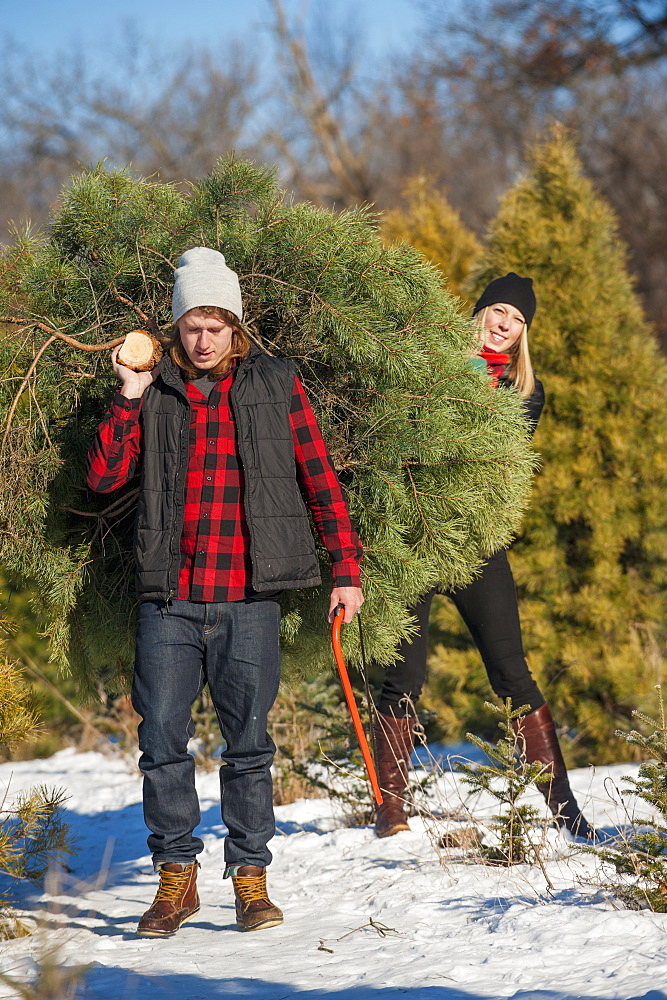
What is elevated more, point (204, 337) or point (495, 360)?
point (495, 360)

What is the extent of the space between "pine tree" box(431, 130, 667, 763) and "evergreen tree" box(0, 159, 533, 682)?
2.30m

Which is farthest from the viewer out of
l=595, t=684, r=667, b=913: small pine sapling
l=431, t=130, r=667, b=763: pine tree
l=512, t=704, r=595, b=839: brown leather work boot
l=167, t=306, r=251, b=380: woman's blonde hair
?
l=431, t=130, r=667, b=763: pine tree

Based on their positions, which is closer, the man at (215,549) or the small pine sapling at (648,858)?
the small pine sapling at (648,858)

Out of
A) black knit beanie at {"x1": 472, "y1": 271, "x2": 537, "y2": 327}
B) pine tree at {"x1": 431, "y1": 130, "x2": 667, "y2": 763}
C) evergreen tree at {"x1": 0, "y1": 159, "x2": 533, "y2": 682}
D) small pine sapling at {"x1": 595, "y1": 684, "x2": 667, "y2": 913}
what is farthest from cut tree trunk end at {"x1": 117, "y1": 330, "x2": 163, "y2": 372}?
pine tree at {"x1": 431, "y1": 130, "x2": 667, "y2": 763}

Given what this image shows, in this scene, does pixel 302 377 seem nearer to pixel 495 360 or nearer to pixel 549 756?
pixel 495 360

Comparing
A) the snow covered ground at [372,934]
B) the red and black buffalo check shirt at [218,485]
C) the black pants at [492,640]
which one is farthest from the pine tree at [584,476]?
the red and black buffalo check shirt at [218,485]

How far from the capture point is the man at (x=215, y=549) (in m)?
2.74

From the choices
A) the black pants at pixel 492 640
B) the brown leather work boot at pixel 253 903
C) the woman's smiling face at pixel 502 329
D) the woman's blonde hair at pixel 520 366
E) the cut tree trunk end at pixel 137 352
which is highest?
the woman's smiling face at pixel 502 329

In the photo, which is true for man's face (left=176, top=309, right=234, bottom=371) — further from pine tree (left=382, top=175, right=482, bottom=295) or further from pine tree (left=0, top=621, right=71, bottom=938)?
pine tree (left=382, top=175, right=482, bottom=295)

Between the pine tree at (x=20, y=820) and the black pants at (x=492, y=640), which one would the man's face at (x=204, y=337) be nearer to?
the pine tree at (x=20, y=820)

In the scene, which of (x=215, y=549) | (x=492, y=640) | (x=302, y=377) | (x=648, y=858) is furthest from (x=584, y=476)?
(x=215, y=549)

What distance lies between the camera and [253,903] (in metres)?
2.80

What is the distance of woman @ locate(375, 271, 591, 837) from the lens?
351cm

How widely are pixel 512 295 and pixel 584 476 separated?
185cm
